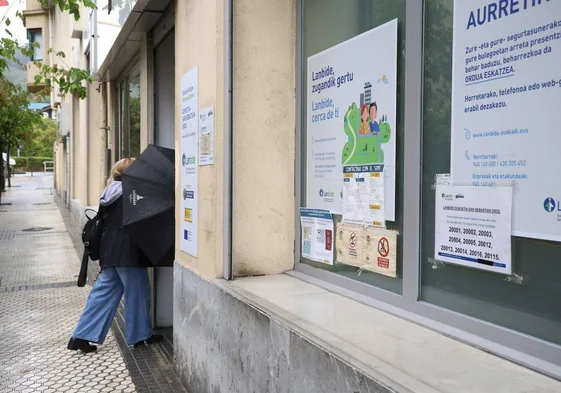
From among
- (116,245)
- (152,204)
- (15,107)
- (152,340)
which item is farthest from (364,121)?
(15,107)

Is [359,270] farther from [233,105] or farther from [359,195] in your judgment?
[233,105]

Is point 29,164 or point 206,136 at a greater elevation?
A: point 29,164

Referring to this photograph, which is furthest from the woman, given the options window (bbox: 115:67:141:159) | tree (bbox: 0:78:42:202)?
tree (bbox: 0:78:42:202)

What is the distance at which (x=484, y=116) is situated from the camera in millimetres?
2258

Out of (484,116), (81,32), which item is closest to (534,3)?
(484,116)

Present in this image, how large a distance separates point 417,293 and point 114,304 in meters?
3.54

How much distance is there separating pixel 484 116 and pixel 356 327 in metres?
1.09

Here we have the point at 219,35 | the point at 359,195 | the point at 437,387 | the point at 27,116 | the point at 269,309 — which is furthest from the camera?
the point at 27,116

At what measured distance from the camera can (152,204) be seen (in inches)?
195

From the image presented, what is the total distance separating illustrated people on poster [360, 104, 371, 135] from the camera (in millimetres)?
3064

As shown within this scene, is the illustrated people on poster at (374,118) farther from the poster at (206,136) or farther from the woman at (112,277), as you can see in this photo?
the woman at (112,277)

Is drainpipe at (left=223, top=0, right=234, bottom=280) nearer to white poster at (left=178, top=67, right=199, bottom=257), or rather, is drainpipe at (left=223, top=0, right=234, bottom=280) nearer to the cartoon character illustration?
white poster at (left=178, top=67, right=199, bottom=257)

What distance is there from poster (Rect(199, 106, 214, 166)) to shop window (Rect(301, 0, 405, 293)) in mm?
631

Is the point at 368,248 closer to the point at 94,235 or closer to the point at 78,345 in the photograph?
the point at 94,235
